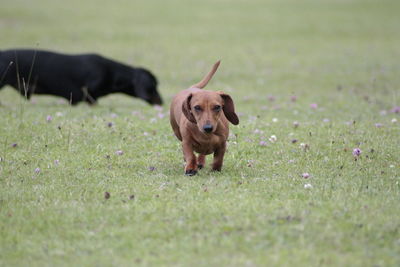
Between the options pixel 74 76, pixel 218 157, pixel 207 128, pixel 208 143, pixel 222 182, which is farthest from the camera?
pixel 74 76

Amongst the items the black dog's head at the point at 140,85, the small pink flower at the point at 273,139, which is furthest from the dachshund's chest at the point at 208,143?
the black dog's head at the point at 140,85

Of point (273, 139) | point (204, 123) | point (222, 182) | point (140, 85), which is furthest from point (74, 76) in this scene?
point (222, 182)

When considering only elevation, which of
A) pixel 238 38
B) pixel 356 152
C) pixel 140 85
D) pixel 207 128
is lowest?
pixel 140 85

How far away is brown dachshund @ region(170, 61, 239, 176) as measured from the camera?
538cm

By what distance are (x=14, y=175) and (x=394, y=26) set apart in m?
20.3

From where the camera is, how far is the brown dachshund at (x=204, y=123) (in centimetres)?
538

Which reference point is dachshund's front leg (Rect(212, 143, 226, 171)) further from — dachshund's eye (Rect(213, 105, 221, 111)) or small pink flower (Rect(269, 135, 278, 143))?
small pink flower (Rect(269, 135, 278, 143))

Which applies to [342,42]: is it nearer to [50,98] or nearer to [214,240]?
[50,98]

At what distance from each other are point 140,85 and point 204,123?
236 inches

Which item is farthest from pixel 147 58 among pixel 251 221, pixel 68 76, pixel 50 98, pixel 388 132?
pixel 251 221

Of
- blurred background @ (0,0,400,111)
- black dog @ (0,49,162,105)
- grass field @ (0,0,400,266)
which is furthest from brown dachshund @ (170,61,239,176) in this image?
blurred background @ (0,0,400,111)

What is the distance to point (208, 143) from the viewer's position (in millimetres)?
5570

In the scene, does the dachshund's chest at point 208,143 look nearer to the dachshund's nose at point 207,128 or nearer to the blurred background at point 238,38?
the dachshund's nose at point 207,128

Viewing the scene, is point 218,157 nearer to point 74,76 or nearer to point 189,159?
point 189,159
